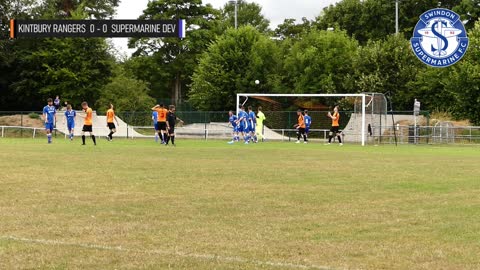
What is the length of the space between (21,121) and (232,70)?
17.0 meters

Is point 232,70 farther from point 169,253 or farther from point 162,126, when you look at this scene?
point 169,253

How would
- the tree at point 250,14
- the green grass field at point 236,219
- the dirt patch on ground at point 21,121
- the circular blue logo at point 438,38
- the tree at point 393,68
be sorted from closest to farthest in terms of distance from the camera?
the green grass field at point 236,219, the circular blue logo at point 438,38, the dirt patch on ground at point 21,121, the tree at point 393,68, the tree at point 250,14

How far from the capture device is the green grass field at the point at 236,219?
762 cm

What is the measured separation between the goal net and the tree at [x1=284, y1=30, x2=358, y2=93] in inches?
70.1

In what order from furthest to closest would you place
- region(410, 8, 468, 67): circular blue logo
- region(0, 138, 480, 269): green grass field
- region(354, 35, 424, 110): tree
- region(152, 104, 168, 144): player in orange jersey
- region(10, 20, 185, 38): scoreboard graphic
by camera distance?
region(354, 35, 424, 110): tree → region(410, 8, 468, 67): circular blue logo → region(10, 20, 185, 38): scoreboard graphic → region(152, 104, 168, 144): player in orange jersey → region(0, 138, 480, 269): green grass field

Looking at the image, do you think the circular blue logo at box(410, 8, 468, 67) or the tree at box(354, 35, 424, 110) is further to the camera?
the tree at box(354, 35, 424, 110)

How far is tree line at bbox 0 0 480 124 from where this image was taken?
56469mm

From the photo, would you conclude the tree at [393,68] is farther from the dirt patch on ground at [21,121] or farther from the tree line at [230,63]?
the dirt patch on ground at [21,121]

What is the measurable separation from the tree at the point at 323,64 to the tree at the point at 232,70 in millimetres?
2296

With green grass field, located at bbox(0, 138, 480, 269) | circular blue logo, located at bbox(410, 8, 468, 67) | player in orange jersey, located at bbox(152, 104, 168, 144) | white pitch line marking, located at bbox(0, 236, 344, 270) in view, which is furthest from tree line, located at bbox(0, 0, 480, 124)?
white pitch line marking, located at bbox(0, 236, 344, 270)

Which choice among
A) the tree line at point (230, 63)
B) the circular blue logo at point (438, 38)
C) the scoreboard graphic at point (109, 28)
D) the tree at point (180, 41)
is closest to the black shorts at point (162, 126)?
the scoreboard graphic at point (109, 28)

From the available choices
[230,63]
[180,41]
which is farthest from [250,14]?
[230,63]

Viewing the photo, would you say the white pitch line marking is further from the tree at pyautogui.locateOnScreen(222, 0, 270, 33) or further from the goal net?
the tree at pyautogui.locateOnScreen(222, 0, 270, 33)

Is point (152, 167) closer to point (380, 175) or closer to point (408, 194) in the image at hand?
point (380, 175)
